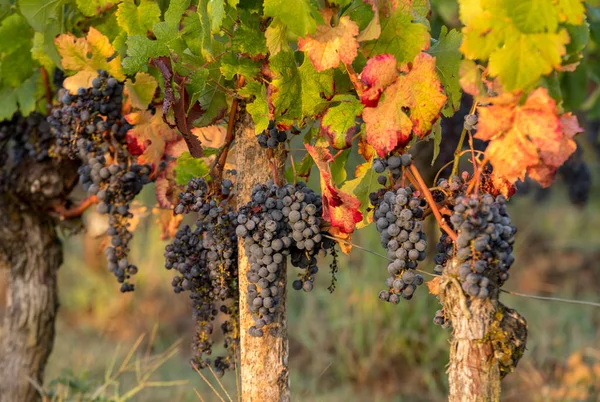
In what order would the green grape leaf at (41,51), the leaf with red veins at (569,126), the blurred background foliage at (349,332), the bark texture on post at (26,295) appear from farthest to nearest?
the blurred background foliage at (349,332) < the bark texture on post at (26,295) < the green grape leaf at (41,51) < the leaf with red veins at (569,126)

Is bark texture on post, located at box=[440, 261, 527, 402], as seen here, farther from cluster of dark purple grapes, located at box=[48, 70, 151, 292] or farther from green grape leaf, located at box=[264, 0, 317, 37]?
cluster of dark purple grapes, located at box=[48, 70, 151, 292]

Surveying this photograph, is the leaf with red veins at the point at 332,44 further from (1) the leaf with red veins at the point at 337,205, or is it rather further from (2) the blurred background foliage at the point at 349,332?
(2) the blurred background foliage at the point at 349,332

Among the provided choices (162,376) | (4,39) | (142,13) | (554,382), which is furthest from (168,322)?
(142,13)

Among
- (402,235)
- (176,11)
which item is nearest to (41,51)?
(176,11)

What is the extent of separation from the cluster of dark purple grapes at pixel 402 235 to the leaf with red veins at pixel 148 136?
78cm

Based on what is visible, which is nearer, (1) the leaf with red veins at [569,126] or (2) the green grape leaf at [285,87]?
(1) the leaf with red veins at [569,126]

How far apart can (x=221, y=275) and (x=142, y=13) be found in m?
0.73

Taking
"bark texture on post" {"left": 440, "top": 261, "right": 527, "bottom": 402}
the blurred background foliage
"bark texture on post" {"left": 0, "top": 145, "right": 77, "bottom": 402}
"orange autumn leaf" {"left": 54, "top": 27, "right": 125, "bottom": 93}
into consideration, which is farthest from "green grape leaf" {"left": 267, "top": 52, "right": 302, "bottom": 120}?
"bark texture on post" {"left": 0, "top": 145, "right": 77, "bottom": 402}

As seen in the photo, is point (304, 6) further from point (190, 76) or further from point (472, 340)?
point (472, 340)

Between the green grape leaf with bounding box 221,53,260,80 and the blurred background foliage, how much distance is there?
1.15 m

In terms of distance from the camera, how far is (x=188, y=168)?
205cm

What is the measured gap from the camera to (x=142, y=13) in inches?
76.5

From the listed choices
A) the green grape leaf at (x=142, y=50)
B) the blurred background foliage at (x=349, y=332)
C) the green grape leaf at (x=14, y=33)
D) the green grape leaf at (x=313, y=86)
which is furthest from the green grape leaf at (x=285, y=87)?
the blurred background foliage at (x=349, y=332)

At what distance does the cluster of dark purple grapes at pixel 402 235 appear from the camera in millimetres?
1599
